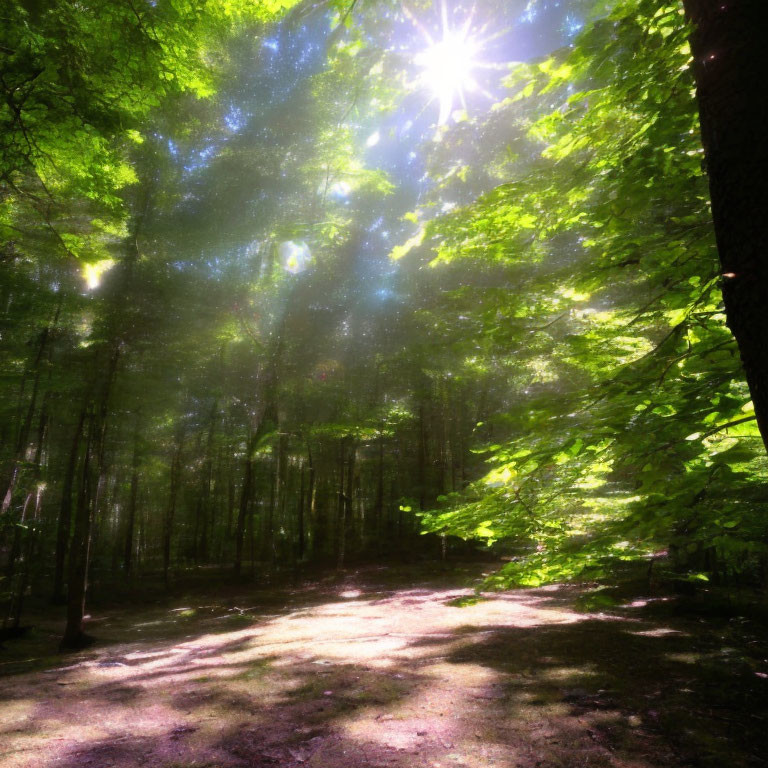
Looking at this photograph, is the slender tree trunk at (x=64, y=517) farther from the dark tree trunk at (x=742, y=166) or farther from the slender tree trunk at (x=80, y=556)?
the dark tree trunk at (x=742, y=166)

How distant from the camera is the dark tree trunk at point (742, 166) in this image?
1.70 m

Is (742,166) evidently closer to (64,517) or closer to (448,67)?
(448,67)

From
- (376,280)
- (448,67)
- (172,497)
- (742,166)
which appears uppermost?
(376,280)

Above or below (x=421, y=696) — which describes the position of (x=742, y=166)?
above

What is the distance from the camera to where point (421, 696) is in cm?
514

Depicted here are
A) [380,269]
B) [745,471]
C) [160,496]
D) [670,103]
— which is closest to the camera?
[670,103]

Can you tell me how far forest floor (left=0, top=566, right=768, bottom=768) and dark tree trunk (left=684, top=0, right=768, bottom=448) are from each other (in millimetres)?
3322

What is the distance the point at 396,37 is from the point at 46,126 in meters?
7.48

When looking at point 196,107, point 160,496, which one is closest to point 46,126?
point 196,107

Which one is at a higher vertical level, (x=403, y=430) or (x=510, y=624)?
(x=403, y=430)

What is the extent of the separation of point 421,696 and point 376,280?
572 inches

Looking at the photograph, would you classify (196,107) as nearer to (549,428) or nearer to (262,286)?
(262,286)

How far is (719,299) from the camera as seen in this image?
3.18 metres

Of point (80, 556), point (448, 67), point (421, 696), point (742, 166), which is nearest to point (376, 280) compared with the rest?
point (448, 67)
